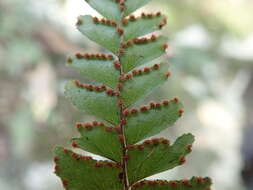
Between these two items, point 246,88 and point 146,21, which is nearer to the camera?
point 146,21

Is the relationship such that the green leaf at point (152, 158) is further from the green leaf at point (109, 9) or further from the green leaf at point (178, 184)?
the green leaf at point (109, 9)

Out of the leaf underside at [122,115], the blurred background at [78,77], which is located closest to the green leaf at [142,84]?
the leaf underside at [122,115]

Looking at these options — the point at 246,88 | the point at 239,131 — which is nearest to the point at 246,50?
the point at 246,88

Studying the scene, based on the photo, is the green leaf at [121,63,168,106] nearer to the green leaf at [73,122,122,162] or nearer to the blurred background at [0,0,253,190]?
the green leaf at [73,122,122,162]

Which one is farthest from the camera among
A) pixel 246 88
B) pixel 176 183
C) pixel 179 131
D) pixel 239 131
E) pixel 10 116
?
pixel 246 88

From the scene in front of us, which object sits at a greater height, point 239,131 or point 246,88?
point 246,88

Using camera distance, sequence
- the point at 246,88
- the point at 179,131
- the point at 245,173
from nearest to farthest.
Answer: the point at 245,173
the point at 179,131
the point at 246,88

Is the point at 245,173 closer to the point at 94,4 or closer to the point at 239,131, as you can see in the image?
the point at 239,131
